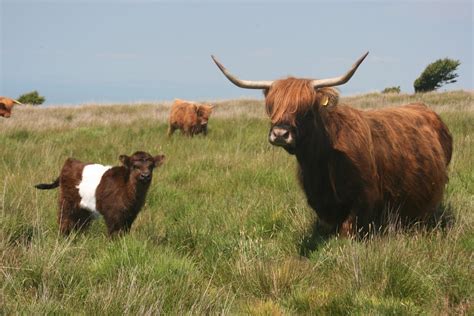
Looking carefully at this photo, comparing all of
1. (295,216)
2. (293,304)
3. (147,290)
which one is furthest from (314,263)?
(147,290)

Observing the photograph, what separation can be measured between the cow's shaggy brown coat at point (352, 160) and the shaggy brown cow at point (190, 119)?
896 centimetres

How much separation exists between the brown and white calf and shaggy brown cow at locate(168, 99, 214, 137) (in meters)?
8.10

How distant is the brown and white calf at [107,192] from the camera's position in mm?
5191

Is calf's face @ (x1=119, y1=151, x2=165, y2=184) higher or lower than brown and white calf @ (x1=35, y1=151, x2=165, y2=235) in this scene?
higher

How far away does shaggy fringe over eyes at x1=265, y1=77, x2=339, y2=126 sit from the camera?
406cm

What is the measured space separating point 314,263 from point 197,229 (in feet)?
4.09

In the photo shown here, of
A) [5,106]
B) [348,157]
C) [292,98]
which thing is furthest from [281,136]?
[5,106]

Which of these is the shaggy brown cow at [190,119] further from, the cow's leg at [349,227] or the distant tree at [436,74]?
the distant tree at [436,74]

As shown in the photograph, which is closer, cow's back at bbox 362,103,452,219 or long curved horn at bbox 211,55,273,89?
long curved horn at bbox 211,55,273,89

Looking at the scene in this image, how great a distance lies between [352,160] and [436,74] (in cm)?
3729

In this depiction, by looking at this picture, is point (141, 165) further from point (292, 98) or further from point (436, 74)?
point (436, 74)

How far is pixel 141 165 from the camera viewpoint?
204 inches

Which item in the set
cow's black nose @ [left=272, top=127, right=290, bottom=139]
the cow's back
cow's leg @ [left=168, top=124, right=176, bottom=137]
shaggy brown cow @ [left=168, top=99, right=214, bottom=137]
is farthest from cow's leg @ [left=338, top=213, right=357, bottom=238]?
cow's leg @ [left=168, top=124, right=176, bottom=137]

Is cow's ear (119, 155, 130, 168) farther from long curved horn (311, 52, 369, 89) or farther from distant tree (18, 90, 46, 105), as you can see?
distant tree (18, 90, 46, 105)
